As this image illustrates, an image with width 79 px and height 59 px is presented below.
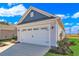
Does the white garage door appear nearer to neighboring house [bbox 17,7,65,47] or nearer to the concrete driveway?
neighboring house [bbox 17,7,65,47]

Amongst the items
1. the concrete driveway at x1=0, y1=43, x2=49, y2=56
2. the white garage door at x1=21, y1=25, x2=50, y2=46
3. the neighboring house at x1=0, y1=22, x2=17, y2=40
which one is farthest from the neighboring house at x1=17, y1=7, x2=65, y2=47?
the neighboring house at x1=0, y1=22, x2=17, y2=40

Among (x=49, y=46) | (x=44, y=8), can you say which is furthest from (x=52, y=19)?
(x=49, y=46)

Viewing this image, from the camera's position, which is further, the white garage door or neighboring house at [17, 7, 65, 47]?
the white garage door

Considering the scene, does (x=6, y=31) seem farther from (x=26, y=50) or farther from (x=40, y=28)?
(x=40, y=28)

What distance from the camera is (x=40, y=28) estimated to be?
12312mm

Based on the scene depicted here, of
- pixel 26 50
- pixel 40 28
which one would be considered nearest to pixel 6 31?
pixel 26 50

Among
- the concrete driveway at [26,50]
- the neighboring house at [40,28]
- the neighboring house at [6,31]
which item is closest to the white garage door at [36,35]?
the neighboring house at [40,28]

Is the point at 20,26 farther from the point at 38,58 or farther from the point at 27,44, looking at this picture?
the point at 38,58

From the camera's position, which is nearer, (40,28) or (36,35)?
(40,28)

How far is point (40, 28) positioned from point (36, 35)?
0.46m

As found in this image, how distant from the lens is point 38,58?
1141 centimetres

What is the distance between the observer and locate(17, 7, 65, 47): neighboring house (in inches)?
462

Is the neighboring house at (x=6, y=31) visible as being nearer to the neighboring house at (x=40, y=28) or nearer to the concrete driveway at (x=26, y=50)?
the neighboring house at (x=40, y=28)

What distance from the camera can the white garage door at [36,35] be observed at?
12008 millimetres
